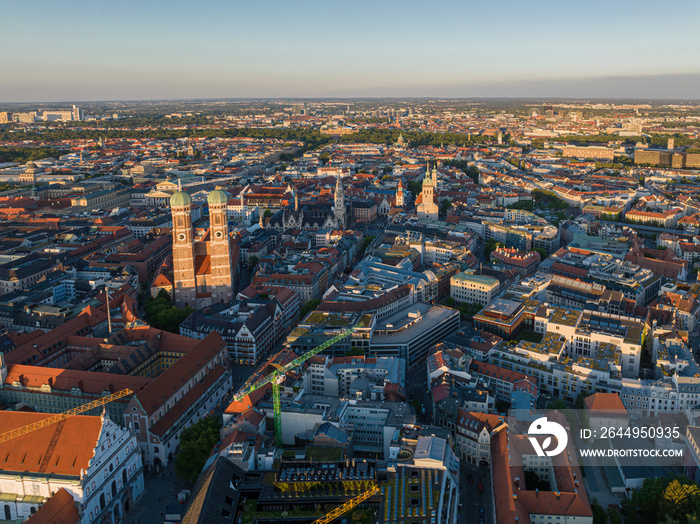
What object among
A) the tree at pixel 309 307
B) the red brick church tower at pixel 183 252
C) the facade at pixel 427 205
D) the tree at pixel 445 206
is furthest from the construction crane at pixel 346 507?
the tree at pixel 445 206

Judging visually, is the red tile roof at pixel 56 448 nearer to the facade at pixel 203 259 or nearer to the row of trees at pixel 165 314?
the row of trees at pixel 165 314

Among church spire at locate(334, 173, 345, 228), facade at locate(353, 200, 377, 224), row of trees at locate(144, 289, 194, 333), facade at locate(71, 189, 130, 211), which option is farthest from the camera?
facade at locate(71, 189, 130, 211)

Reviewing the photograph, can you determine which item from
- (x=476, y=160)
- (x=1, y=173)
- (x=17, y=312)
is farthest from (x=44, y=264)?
(x=476, y=160)

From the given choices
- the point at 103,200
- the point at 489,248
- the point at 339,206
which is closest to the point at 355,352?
the point at 489,248

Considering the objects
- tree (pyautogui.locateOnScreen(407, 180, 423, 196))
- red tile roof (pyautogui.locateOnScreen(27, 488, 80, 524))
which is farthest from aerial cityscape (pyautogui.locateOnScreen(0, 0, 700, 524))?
tree (pyautogui.locateOnScreen(407, 180, 423, 196))

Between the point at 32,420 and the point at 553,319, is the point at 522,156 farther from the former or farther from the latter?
the point at 32,420

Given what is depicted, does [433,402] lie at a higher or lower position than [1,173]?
lower

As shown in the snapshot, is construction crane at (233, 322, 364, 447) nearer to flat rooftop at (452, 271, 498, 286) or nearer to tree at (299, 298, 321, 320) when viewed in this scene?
tree at (299, 298, 321, 320)
